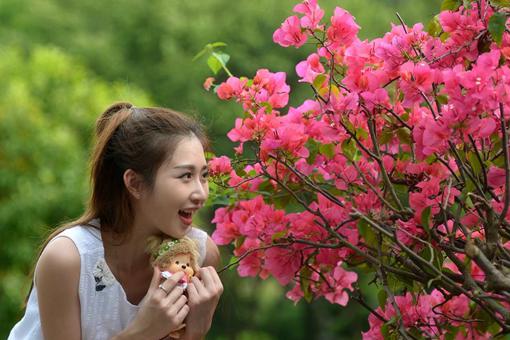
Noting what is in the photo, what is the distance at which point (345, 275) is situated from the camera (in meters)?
3.22

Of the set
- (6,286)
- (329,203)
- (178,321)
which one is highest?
(329,203)

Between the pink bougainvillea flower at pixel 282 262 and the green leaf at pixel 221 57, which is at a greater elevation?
the green leaf at pixel 221 57

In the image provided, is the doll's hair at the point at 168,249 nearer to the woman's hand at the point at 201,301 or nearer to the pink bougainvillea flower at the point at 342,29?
the woman's hand at the point at 201,301

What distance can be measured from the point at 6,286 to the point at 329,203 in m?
8.14

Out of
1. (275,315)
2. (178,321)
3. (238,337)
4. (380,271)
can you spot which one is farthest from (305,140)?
(275,315)

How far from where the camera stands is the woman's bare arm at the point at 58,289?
10.1 ft

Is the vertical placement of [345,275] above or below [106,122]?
below

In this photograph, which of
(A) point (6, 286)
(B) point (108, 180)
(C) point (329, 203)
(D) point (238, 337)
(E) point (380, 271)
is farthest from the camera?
(D) point (238, 337)

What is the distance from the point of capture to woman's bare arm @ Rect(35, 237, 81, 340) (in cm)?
307

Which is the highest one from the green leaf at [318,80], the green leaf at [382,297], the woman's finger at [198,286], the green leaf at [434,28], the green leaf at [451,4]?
the green leaf at [451,4]

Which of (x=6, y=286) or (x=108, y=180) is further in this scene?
(x=6, y=286)

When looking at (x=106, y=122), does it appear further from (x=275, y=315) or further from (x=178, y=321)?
(x=275, y=315)

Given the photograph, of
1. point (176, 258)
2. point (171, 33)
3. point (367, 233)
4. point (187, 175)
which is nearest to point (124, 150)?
point (187, 175)

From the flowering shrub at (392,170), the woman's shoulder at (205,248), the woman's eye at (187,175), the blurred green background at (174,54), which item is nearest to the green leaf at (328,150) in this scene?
the flowering shrub at (392,170)
